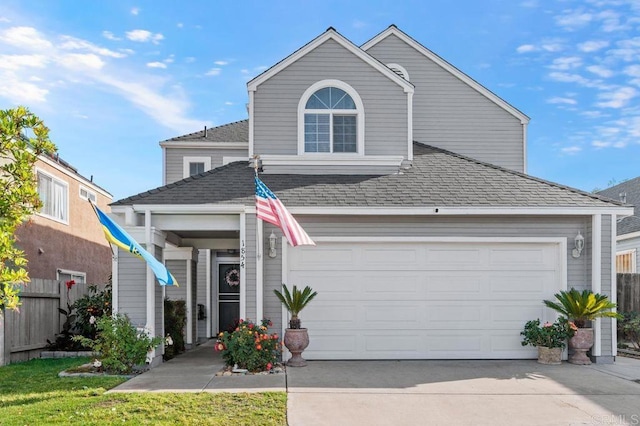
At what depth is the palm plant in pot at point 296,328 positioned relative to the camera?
10320mm

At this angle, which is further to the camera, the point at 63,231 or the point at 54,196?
the point at 63,231

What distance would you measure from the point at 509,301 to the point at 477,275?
2.55 feet

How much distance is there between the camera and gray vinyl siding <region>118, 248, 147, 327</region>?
10898 millimetres

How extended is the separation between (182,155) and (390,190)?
8.18 meters

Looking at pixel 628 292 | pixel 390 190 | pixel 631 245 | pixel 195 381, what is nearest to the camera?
pixel 195 381

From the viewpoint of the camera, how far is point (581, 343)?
10719mm

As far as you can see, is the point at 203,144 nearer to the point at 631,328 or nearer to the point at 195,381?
the point at 195,381

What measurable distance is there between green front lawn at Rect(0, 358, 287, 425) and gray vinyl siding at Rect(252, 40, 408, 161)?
19.6ft

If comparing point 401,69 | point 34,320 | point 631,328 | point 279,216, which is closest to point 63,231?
point 34,320

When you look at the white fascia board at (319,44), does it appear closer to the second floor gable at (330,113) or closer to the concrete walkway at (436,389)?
the second floor gable at (330,113)

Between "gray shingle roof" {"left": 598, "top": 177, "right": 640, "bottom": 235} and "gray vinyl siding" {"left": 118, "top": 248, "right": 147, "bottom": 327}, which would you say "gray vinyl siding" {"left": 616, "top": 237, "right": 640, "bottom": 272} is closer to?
"gray shingle roof" {"left": 598, "top": 177, "right": 640, "bottom": 235}

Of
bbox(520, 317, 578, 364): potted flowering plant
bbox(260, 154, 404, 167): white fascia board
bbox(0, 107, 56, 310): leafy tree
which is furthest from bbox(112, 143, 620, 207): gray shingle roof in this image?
bbox(0, 107, 56, 310): leafy tree

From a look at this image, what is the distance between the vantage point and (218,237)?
14.4 metres

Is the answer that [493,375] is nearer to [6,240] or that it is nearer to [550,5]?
[6,240]
